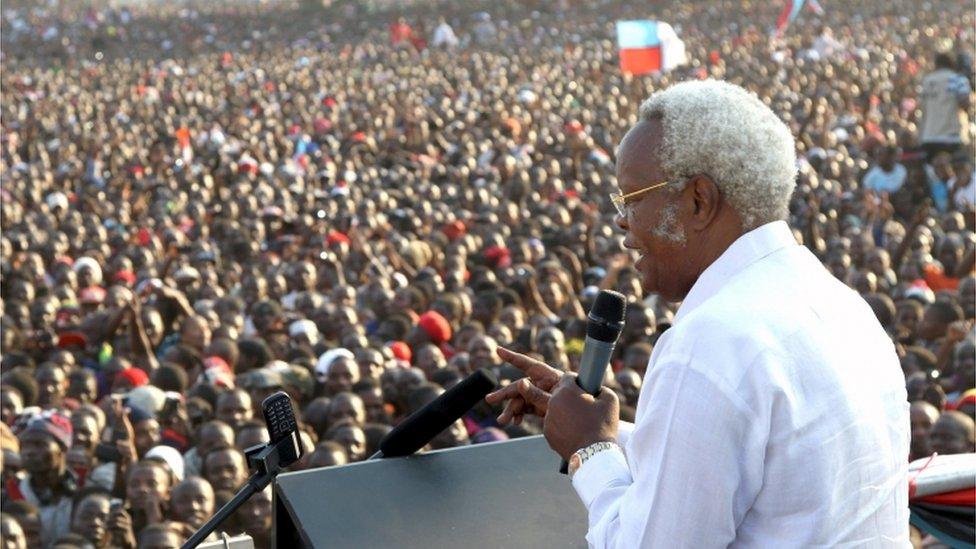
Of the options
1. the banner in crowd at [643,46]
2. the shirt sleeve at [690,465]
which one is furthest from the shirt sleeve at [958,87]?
the shirt sleeve at [690,465]

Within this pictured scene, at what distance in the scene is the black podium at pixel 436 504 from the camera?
5.96 ft

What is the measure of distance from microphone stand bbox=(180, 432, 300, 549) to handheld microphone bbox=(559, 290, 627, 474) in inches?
15.5

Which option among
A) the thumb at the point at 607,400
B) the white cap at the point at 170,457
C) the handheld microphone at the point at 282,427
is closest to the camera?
the thumb at the point at 607,400

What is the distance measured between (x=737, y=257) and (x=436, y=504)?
558 mm

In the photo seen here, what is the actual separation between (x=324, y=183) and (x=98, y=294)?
4290mm

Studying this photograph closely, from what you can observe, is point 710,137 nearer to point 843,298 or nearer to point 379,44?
point 843,298

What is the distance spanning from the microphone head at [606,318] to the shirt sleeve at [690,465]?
24 centimetres

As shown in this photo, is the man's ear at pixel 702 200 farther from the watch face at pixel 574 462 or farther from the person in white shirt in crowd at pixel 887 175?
the person in white shirt in crowd at pixel 887 175

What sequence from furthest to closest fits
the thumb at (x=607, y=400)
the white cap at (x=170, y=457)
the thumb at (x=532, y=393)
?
the white cap at (x=170, y=457) → the thumb at (x=532, y=393) → the thumb at (x=607, y=400)

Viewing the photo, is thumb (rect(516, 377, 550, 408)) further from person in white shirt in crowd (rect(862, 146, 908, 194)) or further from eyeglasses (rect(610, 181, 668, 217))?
person in white shirt in crowd (rect(862, 146, 908, 194))

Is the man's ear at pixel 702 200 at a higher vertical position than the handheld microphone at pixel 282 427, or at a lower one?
higher

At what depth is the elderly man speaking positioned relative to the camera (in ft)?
4.96

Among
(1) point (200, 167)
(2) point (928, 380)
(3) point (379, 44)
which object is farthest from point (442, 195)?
(3) point (379, 44)

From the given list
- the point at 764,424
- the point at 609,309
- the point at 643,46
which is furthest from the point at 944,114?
the point at 764,424
